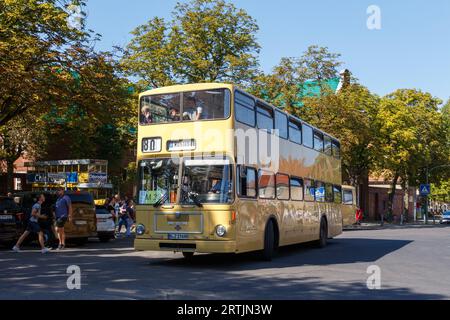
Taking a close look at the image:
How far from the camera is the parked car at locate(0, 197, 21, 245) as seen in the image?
57.8ft

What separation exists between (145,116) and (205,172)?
7.57 ft

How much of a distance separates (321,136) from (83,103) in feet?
30.1

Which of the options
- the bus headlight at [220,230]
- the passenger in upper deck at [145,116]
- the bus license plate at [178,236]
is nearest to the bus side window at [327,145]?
the passenger in upper deck at [145,116]

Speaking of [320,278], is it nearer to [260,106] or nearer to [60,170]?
[260,106]

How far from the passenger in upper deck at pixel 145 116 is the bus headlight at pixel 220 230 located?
3.22 metres

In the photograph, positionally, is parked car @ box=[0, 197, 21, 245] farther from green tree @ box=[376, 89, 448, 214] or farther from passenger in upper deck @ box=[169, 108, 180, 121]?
green tree @ box=[376, 89, 448, 214]

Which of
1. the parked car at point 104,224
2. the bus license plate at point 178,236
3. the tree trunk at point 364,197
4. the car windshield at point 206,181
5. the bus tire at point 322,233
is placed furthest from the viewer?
the tree trunk at point 364,197

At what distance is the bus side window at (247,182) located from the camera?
12961 mm

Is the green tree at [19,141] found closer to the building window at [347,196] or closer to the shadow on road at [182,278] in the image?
the building window at [347,196]

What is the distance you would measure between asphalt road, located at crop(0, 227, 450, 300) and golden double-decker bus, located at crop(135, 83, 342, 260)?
0.74 metres

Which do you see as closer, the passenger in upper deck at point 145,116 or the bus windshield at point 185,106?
the bus windshield at point 185,106

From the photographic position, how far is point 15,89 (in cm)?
1945

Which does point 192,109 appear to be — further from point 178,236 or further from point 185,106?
point 178,236
